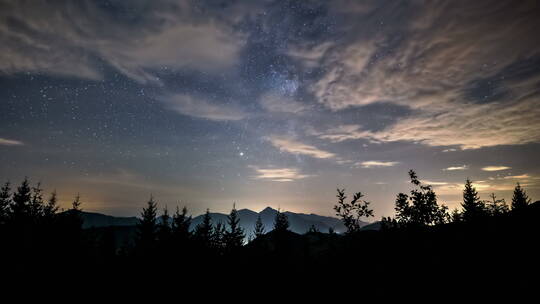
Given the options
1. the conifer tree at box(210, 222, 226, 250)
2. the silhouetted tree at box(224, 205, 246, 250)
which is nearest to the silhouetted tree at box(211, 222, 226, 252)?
the conifer tree at box(210, 222, 226, 250)

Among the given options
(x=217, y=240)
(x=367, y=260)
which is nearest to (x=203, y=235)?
(x=217, y=240)

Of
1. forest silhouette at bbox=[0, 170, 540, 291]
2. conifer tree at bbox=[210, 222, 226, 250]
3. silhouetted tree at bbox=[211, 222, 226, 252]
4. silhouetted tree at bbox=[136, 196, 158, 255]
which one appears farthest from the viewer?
silhouetted tree at bbox=[136, 196, 158, 255]

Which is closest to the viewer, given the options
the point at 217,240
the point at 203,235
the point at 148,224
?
the point at 203,235

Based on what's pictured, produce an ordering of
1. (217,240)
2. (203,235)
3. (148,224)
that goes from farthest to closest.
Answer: (148,224)
(217,240)
(203,235)

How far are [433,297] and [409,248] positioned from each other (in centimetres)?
700

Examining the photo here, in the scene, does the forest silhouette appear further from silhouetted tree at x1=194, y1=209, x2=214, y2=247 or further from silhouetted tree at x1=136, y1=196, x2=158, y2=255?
silhouetted tree at x1=136, y1=196, x2=158, y2=255

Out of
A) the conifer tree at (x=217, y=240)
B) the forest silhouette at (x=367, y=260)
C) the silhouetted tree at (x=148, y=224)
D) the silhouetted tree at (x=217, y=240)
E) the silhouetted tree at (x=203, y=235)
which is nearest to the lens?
the forest silhouette at (x=367, y=260)

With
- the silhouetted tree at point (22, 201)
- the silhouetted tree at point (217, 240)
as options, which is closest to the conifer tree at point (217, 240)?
the silhouetted tree at point (217, 240)

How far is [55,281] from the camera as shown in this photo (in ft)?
38.5

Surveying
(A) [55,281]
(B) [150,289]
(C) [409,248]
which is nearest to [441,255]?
(C) [409,248]

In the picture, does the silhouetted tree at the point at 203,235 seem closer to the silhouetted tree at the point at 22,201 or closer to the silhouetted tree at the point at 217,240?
the silhouetted tree at the point at 217,240

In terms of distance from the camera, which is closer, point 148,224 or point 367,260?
point 367,260

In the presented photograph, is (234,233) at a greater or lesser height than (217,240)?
lesser

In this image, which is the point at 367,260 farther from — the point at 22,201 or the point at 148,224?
the point at 22,201
